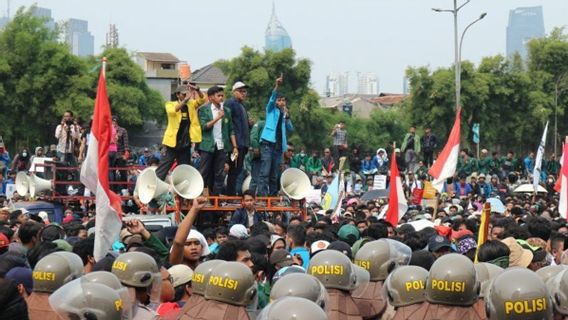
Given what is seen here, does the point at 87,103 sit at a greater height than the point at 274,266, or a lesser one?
greater

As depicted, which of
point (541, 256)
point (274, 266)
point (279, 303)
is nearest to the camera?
point (279, 303)

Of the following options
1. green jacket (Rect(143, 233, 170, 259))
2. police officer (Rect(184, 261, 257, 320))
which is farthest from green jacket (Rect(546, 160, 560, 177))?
police officer (Rect(184, 261, 257, 320))

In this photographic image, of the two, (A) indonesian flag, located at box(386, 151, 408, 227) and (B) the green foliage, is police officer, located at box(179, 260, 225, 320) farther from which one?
(B) the green foliage

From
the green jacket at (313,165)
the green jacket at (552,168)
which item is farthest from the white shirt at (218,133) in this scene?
the green jacket at (552,168)

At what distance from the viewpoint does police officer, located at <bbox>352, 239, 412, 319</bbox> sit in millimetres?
7180

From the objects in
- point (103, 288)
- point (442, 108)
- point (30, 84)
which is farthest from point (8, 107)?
point (103, 288)

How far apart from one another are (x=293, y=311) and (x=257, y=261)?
144 inches

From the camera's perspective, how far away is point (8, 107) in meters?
48.1

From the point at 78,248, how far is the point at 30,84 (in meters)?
40.1

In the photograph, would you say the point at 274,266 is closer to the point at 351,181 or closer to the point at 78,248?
the point at 78,248

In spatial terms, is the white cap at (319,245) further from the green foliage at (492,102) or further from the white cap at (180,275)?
the green foliage at (492,102)

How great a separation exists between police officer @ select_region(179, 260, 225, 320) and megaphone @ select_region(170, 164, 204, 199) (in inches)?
252

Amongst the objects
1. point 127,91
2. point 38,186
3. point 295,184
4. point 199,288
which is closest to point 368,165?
point 38,186

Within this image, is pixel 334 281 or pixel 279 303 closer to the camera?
pixel 279 303
